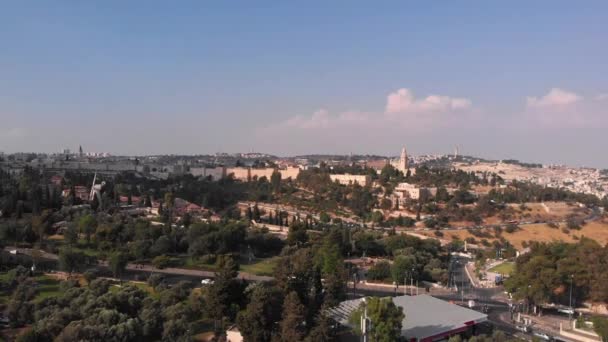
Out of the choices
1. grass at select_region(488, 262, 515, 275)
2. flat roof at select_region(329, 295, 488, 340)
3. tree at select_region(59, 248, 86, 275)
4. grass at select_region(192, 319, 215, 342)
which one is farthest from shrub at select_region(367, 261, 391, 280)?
tree at select_region(59, 248, 86, 275)

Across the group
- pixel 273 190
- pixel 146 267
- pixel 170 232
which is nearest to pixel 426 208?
pixel 273 190

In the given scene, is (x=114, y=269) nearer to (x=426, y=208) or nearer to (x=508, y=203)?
(x=426, y=208)

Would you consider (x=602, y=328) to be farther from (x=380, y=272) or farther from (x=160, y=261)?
(x=160, y=261)

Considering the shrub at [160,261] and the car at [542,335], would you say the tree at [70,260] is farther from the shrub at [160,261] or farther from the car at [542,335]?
the car at [542,335]

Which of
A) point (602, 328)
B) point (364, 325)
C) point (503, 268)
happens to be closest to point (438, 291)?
point (503, 268)

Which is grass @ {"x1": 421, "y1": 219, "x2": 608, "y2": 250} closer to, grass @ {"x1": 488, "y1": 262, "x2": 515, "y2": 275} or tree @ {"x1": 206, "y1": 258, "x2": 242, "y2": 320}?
grass @ {"x1": 488, "y1": 262, "x2": 515, "y2": 275}

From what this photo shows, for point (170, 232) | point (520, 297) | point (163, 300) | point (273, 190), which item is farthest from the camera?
point (273, 190)
